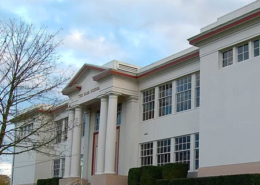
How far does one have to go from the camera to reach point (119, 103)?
29.5m

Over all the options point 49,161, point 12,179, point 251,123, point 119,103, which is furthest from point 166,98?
point 12,179

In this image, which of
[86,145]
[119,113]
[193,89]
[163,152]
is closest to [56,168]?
[86,145]

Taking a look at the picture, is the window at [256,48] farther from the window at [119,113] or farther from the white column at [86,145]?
the white column at [86,145]

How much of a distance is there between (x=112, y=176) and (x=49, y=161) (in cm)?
1366

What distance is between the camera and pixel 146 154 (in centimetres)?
2709

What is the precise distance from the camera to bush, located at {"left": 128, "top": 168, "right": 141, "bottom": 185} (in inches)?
969

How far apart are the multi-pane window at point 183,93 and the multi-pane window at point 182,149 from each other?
1601 mm

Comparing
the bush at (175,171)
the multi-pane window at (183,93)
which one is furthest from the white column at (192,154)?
the multi-pane window at (183,93)

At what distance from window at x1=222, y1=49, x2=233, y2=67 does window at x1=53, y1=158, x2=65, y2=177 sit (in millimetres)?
18543

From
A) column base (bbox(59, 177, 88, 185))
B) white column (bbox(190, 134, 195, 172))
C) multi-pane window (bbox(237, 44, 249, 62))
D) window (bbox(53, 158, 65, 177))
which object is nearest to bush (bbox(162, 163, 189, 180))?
white column (bbox(190, 134, 195, 172))

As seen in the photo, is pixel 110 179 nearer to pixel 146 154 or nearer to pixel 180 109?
pixel 146 154

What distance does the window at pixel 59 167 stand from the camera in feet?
118

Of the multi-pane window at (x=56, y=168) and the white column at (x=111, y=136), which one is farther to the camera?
the multi-pane window at (x=56, y=168)

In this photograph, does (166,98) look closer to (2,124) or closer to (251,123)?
(251,123)
